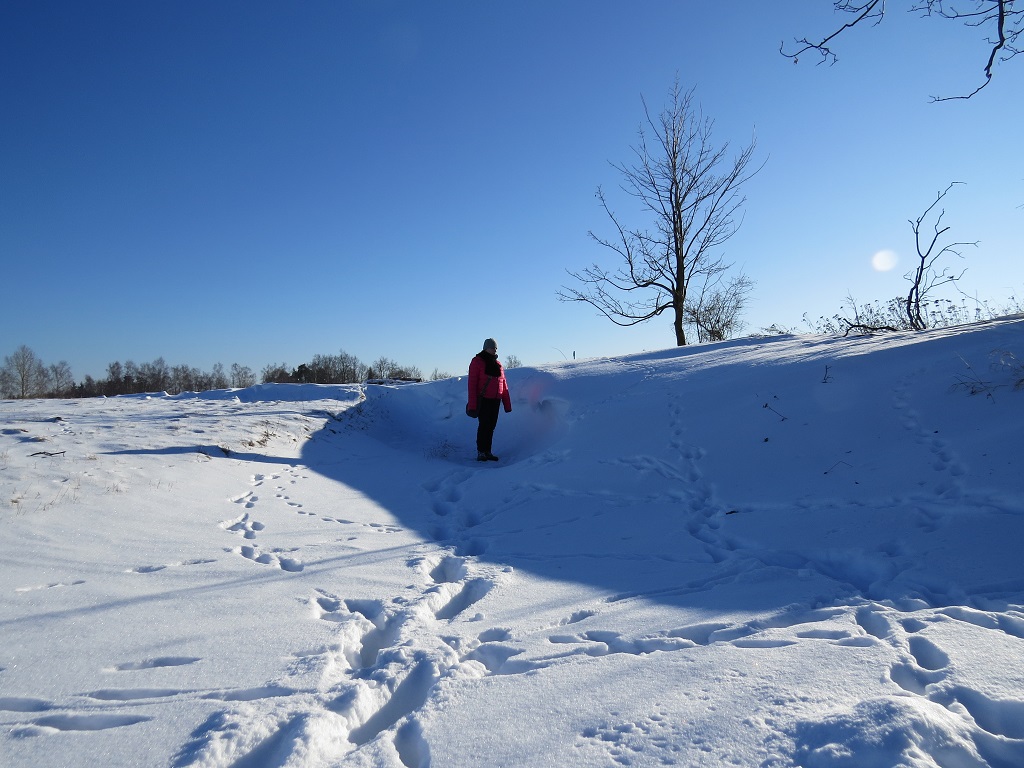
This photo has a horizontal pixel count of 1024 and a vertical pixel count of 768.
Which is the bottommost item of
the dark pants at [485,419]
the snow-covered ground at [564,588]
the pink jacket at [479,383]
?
the snow-covered ground at [564,588]

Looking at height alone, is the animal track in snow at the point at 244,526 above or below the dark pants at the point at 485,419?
below

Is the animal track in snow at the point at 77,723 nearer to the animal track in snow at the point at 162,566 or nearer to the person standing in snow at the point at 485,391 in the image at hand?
the animal track in snow at the point at 162,566

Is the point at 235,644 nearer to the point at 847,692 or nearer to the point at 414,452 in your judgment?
the point at 847,692

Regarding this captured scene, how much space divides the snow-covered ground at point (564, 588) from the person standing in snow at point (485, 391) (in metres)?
0.93

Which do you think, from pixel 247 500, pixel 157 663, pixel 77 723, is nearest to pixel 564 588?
pixel 157 663

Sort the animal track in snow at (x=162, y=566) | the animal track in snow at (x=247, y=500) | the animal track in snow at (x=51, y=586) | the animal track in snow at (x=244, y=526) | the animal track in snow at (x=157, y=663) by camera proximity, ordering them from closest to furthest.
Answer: the animal track in snow at (x=157, y=663) → the animal track in snow at (x=51, y=586) → the animal track in snow at (x=162, y=566) → the animal track in snow at (x=244, y=526) → the animal track in snow at (x=247, y=500)

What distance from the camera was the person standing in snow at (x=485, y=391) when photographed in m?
7.92

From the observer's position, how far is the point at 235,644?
8.11 feet

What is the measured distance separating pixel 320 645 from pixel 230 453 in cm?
477

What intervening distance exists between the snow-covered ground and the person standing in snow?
3.05ft

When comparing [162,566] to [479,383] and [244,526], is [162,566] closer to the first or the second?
[244,526]

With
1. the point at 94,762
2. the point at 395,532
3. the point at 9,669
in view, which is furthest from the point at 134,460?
the point at 94,762

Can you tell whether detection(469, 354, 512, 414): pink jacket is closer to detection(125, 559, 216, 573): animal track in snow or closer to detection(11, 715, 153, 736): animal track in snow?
detection(125, 559, 216, 573): animal track in snow

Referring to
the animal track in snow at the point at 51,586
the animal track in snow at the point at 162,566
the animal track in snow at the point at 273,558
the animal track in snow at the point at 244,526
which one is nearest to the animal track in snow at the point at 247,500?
the animal track in snow at the point at 244,526
